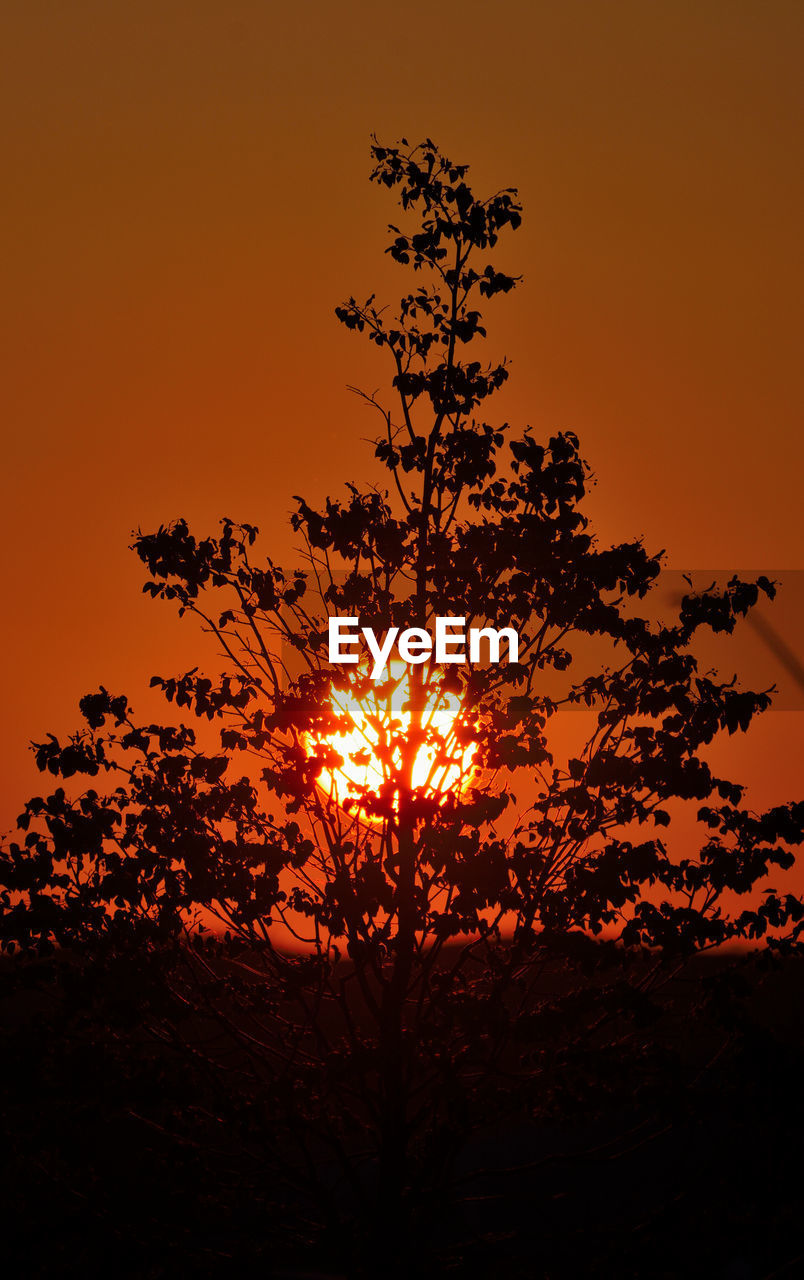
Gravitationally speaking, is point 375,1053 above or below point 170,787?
below

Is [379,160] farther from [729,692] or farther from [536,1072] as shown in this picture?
[536,1072]

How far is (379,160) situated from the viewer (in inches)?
417

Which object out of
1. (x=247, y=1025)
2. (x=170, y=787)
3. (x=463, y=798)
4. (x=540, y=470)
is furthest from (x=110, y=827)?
(x=540, y=470)

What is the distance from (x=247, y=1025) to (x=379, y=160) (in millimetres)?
7443

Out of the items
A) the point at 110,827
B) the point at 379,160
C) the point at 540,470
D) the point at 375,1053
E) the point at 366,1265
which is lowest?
the point at 366,1265

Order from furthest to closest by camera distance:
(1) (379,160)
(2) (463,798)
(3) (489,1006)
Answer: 1. (1) (379,160)
2. (2) (463,798)
3. (3) (489,1006)

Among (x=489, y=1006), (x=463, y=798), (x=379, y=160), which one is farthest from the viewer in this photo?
(x=379, y=160)

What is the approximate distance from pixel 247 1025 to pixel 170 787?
2.23 m

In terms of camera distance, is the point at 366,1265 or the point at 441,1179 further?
the point at 441,1179

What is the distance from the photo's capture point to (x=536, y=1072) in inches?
370

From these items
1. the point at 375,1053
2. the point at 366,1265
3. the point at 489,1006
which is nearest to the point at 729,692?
the point at 489,1006

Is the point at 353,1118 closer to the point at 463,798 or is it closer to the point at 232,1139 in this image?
the point at 232,1139

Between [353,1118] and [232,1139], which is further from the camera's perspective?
[232,1139]

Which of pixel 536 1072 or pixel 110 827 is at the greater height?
pixel 110 827
